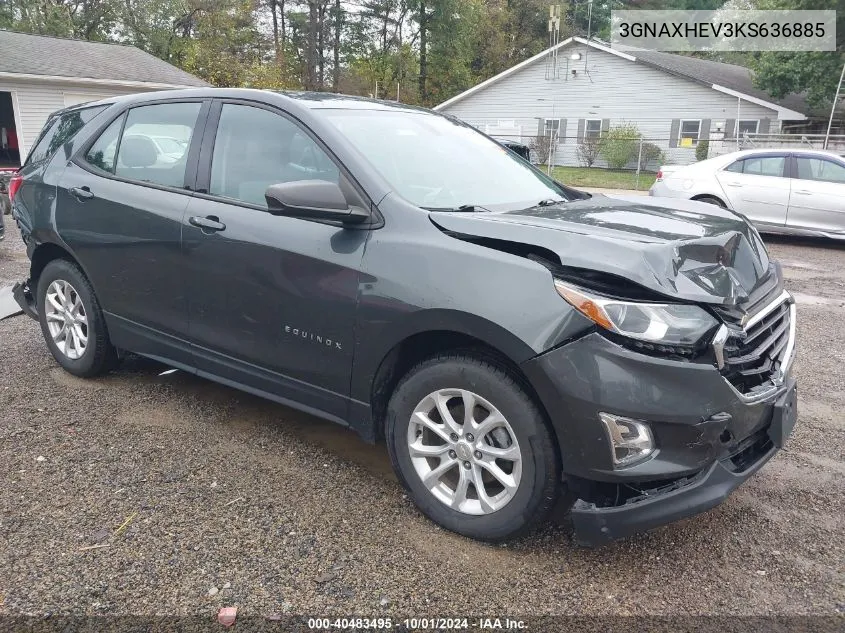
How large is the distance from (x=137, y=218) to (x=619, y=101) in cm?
2855

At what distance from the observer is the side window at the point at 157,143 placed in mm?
3656

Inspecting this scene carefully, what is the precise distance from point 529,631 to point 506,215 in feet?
5.22

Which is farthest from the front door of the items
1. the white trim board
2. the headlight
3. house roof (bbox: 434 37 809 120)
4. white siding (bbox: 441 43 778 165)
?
house roof (bbox: 434 37 809 120)

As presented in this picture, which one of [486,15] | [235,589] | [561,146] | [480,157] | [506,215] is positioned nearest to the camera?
[235,589]

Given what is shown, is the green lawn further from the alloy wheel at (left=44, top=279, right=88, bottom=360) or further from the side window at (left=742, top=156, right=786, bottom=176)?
the alloy wheel at (left=44, top=279, right=88, bottom=360)

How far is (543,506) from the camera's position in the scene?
2.52m

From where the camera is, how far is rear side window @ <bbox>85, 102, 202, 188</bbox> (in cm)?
367

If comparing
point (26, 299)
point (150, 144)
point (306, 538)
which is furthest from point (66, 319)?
point (306, 538)

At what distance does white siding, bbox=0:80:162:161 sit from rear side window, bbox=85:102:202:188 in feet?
57.1

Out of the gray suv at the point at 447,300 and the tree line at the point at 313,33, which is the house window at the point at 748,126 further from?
the gray suv at the point at 447,300

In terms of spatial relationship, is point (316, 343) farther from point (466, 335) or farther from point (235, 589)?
point (235, 589)

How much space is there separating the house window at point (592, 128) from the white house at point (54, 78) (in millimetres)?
16576

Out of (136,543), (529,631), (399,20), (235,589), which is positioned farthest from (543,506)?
(399,20)

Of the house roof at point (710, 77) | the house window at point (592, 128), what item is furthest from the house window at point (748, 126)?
the house window at point (592, 128)
